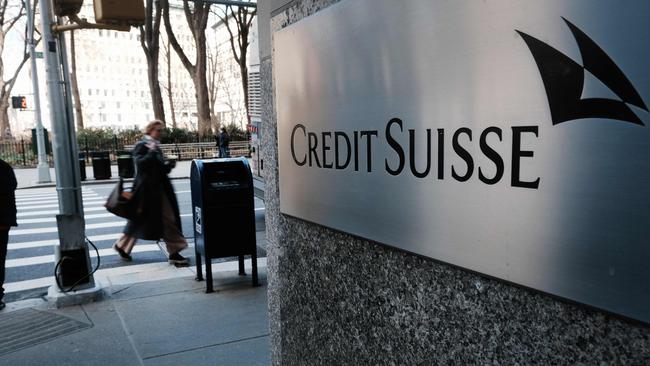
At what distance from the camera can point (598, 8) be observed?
3.52 feet

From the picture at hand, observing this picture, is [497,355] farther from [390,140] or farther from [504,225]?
[390,140]

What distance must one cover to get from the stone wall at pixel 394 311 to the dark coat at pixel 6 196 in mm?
3977

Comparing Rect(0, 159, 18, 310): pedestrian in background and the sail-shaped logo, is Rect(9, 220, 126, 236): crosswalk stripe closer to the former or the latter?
Rect(0, 159, 18, 310): pedestrian in background

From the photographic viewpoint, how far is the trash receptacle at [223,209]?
556cm

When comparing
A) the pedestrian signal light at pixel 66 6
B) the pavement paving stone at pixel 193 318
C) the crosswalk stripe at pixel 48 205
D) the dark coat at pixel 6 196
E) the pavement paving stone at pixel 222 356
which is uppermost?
the pedestrian signal light at pixel 66 6

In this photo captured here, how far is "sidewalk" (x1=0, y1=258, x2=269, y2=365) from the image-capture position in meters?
3.99

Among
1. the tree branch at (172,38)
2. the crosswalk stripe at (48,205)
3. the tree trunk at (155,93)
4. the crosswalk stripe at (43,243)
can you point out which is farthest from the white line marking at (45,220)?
the tree branch at (172,38)

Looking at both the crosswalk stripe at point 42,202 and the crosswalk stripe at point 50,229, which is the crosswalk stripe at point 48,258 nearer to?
the crosswalk stripe at point 50,229

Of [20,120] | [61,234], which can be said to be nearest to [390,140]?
[61,234]

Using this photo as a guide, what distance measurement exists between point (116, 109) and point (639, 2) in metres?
107

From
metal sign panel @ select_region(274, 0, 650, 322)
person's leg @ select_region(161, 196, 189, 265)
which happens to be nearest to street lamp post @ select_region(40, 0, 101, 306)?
person's leg @ select_region(161, 196, 189, 265)

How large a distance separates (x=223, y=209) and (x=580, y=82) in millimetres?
4839

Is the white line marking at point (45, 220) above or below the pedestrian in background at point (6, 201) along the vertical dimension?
below

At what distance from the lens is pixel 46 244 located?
875 cm
